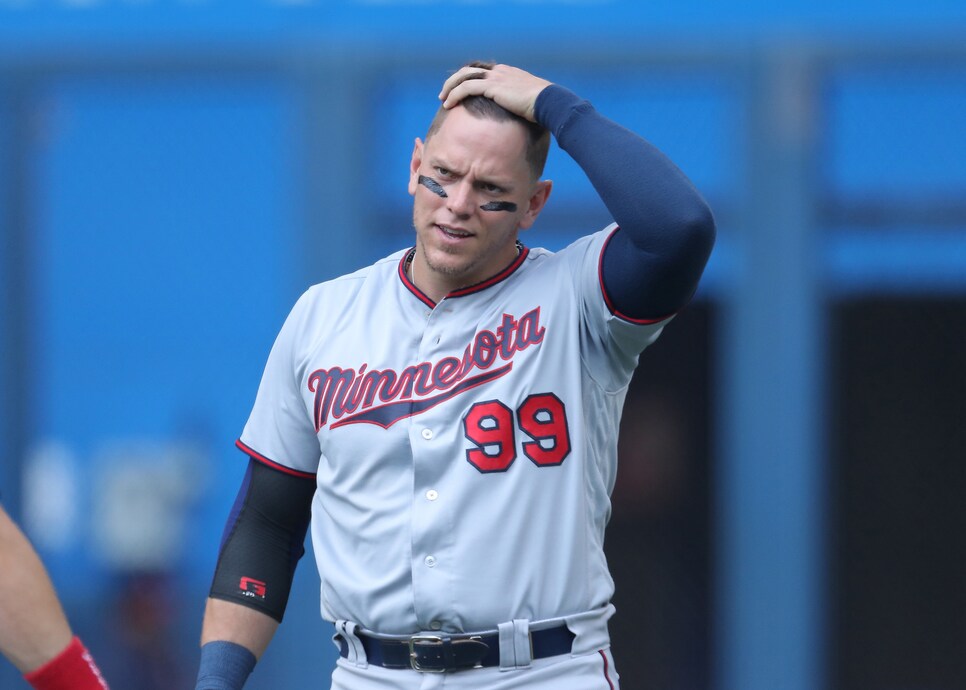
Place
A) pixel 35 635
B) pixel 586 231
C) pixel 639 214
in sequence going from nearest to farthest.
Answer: pixel 639 214 → pixel 35 635 → pixel 586 231

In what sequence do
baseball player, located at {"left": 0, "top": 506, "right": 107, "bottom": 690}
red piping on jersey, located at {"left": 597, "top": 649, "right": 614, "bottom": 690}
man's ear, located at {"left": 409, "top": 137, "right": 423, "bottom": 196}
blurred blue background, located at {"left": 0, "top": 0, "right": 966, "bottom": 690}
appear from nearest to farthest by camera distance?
red piping on jersey, located at {"left": 597, "top": 649, "right": 614, "bottom": 690}
man's ear, located at {"left": 409, "top": 137, "right": 423, "bottom": 196}
baseball player, located at {"left": 0, "top": 506, "right": 107, "bottom": 690}
blurred blue background, located at {"left": 0, "top": 0, "right": 966, "bottom": 690}

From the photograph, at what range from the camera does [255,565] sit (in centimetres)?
185

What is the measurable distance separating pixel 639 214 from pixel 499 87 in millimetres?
326

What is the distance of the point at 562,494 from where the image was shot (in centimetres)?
167

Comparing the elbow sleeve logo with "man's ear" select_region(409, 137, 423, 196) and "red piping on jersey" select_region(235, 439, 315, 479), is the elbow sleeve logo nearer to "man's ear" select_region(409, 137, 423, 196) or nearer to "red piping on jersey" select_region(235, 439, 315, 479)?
"red piping on jersey" select_region(235, 439, 315, 479)

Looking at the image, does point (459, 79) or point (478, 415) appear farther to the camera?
point (459, 79)

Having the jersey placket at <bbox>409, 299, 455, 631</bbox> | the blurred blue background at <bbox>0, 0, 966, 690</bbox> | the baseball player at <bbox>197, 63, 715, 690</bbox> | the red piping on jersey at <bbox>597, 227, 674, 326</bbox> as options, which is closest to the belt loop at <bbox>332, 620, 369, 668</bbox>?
the baseball player at <bbox>197, 63, 715, 690</bbox>

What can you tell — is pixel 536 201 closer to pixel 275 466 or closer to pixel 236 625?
pixel 275 466

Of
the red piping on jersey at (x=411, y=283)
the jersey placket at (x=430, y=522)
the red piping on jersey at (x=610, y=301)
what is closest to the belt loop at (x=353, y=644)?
the jersey placket at (x=430, y=522)

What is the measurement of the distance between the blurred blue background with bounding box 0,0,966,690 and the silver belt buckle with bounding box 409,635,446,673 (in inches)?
76.7

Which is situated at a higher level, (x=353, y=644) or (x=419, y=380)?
(x=419, y=380)

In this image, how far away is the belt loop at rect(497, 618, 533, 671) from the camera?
63.8 inches

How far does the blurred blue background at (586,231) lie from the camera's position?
356 cm

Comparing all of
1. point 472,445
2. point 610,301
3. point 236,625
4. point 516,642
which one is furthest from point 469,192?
point 236,625
